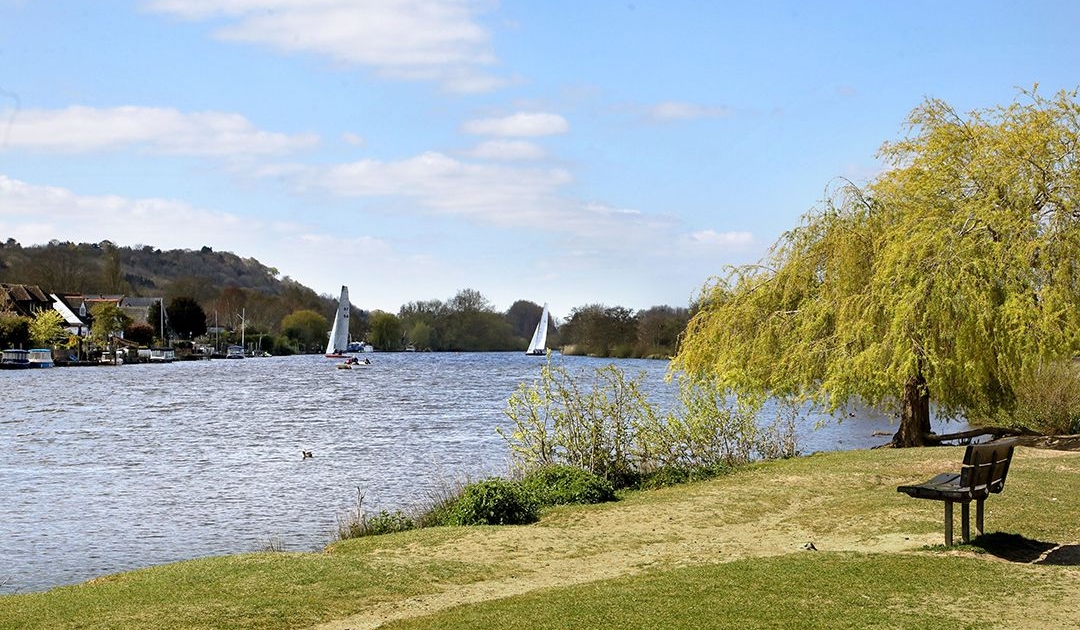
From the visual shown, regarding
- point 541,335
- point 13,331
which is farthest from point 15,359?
point 541,335

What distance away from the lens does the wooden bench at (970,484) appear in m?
12.9

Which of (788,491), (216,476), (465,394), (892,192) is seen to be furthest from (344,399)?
(788,491)

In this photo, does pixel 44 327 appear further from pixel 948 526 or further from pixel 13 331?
pixel 948 526

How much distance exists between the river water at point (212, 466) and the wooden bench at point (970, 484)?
10865 millimetres

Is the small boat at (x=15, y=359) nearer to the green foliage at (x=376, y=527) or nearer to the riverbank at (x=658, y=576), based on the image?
the green foliage at (x=376, y=527)

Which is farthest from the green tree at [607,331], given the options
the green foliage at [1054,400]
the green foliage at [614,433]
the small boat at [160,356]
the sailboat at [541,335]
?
the green foliage at [614,433]

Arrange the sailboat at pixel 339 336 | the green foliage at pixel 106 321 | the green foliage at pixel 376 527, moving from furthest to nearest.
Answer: the sailboat at pixel 339 336, the green foliage at pixel 106 321, the green foliage at pixel 376 527

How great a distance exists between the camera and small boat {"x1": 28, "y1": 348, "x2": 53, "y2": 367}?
4948 inches

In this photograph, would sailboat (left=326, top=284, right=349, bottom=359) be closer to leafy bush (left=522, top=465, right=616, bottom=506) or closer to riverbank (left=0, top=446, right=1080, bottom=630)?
leafy bush (left=522, top=465, right=616, bottom=506)

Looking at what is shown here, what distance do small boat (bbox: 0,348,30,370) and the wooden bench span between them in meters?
Result: 125

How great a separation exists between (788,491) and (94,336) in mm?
143174

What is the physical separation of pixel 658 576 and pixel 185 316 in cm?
17918

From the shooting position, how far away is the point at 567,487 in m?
19.5

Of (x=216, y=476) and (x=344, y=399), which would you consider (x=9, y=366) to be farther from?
(x=216, y=476)
